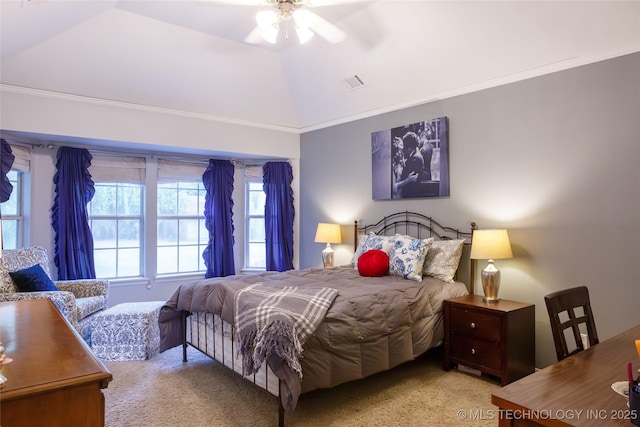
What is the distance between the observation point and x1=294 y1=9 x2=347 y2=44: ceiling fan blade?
288 cm

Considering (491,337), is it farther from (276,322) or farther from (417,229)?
(276,322)

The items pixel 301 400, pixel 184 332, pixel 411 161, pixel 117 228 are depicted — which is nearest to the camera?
pixel 301 400

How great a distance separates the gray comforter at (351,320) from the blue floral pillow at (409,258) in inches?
3.9

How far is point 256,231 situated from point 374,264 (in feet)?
8.74

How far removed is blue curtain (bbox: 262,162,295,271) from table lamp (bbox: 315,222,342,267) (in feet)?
2.63

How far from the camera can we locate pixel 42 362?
1.22 metres

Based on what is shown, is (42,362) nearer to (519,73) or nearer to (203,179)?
(519,73)

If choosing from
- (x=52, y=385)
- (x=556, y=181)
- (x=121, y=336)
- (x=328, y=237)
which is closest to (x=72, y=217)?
(x=121, y=336)

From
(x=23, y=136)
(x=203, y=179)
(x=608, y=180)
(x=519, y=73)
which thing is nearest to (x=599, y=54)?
(x=519, y=73)

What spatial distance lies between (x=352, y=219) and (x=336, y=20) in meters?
2.27

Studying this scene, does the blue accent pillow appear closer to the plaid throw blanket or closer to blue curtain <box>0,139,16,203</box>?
blue curtain <box>0,139,16,203</box>

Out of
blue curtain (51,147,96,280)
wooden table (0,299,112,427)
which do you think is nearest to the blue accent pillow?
blue curtain (51,147,96,280)

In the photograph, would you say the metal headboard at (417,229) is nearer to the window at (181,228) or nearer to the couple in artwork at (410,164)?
the couple in artwork at (410,164)

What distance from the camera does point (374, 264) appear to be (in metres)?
3.69
